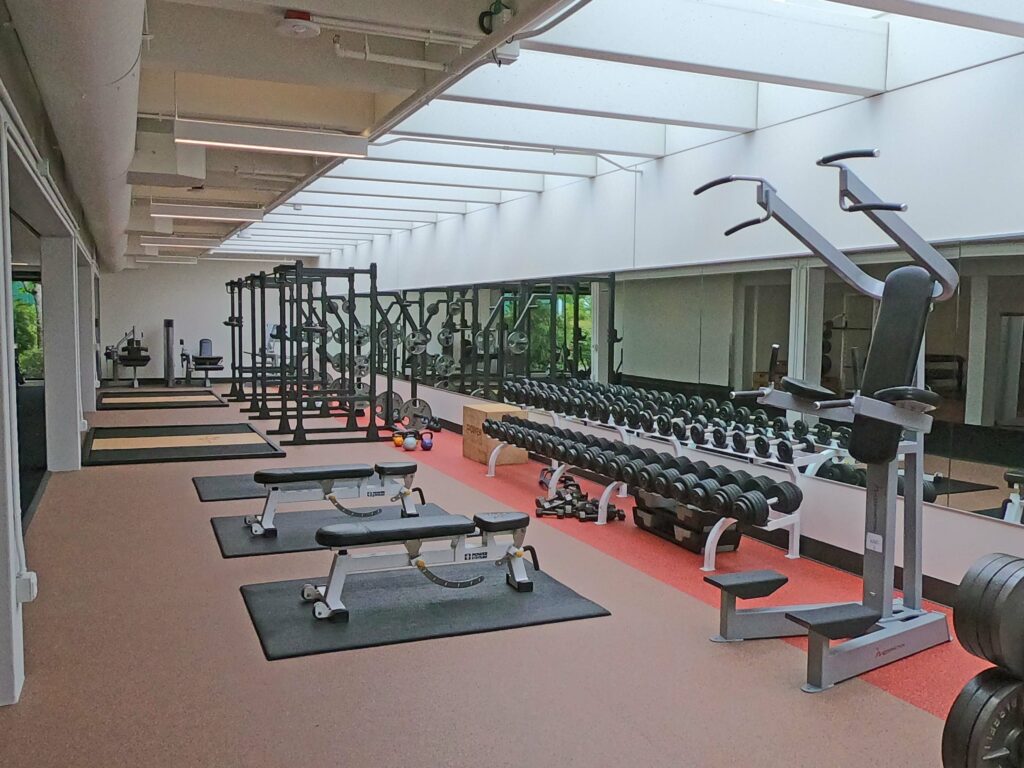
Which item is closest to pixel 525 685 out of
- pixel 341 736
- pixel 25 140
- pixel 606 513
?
pixel 341 736

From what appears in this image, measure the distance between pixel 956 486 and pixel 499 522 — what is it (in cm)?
214

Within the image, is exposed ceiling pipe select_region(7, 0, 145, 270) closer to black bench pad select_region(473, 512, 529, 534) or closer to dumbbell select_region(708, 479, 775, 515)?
black bench pad select_region(473, 512, 529, 534)

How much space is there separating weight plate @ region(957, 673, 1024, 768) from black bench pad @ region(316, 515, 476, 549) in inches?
85.4

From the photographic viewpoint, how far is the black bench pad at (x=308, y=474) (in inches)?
187

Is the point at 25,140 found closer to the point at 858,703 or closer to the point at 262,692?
the point at 262,692

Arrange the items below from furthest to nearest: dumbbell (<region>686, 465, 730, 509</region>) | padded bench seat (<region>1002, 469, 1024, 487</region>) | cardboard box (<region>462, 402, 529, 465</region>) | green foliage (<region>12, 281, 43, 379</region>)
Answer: green foliage (<region>12, 281, 43, 379</region>) < cardboard box (<region>462, 402, 529, 465</region>) < dumbbell (<region>686, 465, 730, 509</region>) < padded bench seat (<region>1002, 469, 1024, 487</region>)

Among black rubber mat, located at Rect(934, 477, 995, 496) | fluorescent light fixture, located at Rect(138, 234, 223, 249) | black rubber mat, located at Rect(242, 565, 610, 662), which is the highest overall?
fluorescent light fixture, located at Rect(138, 234, 223, 249)

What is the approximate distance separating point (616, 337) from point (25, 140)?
14.3ft

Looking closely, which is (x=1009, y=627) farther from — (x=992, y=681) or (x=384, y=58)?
(x=384, y=58)

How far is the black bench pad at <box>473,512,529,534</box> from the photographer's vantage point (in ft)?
12.5

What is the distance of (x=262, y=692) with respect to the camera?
9.15ft

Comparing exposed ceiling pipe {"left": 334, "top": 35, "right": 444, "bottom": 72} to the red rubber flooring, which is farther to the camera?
exposed ceiling pipe {"left": 334, "top": 35, "right": 444, "bottom": 72}

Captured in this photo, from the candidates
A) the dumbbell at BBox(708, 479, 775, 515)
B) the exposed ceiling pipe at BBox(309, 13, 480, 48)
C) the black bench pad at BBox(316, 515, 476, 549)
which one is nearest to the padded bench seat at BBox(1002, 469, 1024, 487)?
the dumbbell at BBox(708, 479, 775, 515)

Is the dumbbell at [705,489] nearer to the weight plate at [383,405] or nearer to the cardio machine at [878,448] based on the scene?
the cardio machine at [878,448]
